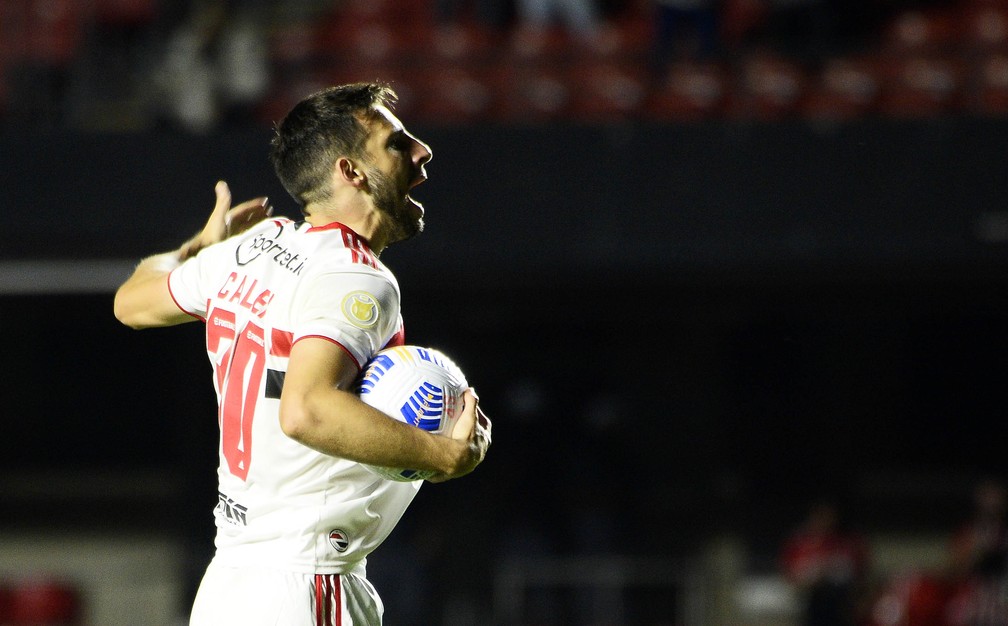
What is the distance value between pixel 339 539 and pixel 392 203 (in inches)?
27.6

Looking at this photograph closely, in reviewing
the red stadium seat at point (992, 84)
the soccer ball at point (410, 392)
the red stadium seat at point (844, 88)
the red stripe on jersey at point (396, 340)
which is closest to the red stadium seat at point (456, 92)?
the red stadium seat at point (844, 88)

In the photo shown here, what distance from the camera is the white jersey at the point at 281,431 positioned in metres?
2.52

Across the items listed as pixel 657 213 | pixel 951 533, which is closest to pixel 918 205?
pixel 657 213

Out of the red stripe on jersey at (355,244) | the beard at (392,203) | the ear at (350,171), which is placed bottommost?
the red stripe on jersey at (355,244)

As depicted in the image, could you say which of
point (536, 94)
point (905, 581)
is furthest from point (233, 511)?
point (905, 581)

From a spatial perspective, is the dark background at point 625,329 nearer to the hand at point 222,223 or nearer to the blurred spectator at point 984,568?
the blurred spectator at point 984,568

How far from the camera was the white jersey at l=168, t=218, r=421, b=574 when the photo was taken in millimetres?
2523

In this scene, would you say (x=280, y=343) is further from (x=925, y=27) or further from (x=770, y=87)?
(x=925, y=27)

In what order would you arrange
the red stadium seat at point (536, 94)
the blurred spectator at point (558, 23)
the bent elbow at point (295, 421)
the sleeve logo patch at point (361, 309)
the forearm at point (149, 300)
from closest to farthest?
the bent elbow at point (295, 421) → the sleeve logo patch at point (361, 309) → the forearm at point (149, 300) → the red stadium seat at point (536, 94) → the blurred spectator at point (558, 23)

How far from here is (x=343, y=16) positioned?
10.9m

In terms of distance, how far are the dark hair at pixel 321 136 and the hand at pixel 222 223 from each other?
363 mm

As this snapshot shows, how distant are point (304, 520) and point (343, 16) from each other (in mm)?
8840

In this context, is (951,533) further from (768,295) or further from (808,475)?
(768,295)

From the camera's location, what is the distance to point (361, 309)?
2.44 m
